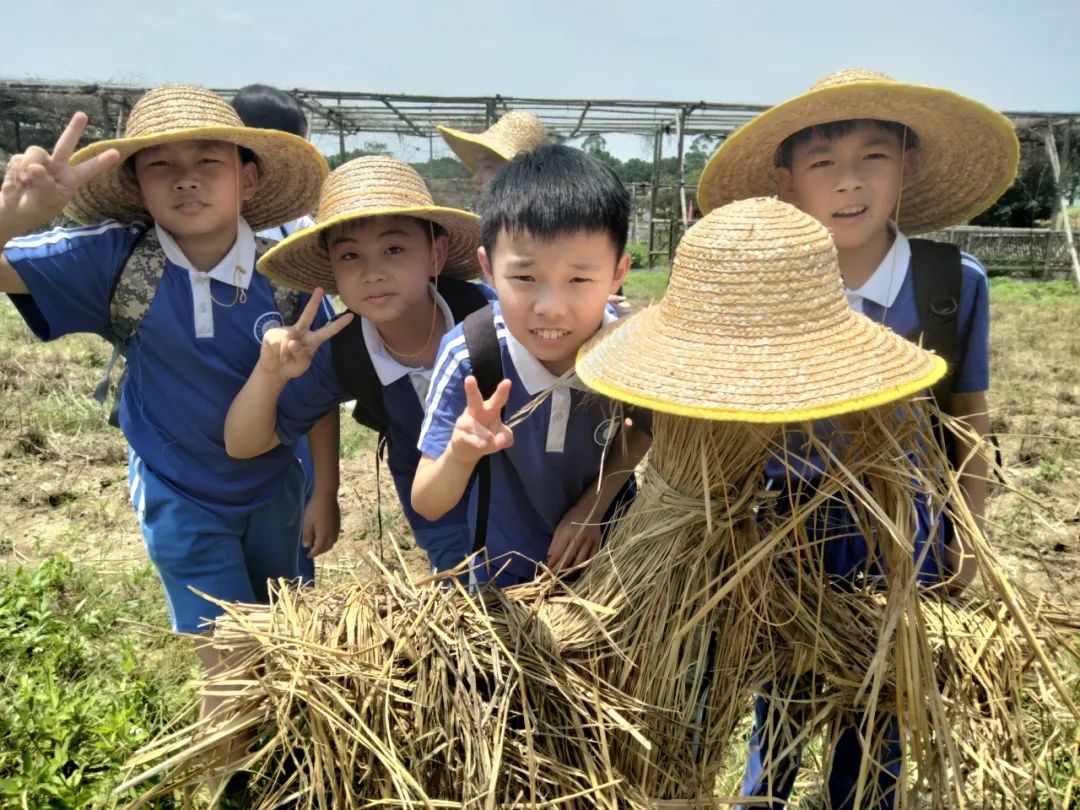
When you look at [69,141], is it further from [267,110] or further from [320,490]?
[267,110]

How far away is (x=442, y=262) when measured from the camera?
220 cm

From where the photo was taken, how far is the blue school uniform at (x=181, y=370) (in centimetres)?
206

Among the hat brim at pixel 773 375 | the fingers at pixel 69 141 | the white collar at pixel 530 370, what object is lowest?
the white collar at pixel 530 370

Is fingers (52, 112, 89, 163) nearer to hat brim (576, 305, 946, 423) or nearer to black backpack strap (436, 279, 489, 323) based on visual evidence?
black backpack strap (436, 279, 489, 323)

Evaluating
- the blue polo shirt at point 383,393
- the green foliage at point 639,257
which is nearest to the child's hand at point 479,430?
the blue polo shirt at point 383,393

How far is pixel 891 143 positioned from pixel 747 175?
0.33 m

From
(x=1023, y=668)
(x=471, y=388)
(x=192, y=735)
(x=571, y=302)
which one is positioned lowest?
(x=192, y=735)

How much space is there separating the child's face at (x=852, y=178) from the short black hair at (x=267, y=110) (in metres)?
2.34

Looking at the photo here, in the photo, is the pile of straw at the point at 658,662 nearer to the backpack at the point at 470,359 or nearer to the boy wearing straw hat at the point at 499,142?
the backpack at the point at 470,359

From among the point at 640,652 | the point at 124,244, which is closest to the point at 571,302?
the point at 640,652

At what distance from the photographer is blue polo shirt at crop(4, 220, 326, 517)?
205 cm

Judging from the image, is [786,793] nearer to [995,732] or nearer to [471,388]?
[995,732]

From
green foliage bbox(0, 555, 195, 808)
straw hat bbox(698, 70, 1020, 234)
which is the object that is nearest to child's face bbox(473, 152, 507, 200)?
straw hat bbox(698, 70, 1020, 234)

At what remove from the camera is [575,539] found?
1.67 meters
